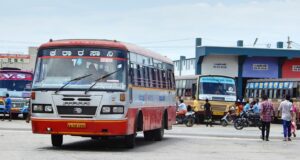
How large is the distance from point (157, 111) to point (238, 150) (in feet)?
12.1

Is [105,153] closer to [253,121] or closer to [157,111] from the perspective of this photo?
[157,111]

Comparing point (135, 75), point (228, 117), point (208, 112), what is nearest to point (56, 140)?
point (135, 75)

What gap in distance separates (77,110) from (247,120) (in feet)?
74.5

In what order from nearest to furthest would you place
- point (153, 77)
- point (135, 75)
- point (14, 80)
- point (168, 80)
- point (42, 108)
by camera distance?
point (42, 108) → point (135, 75) → point (153, 77) → point (168, 80) → point (14, 80)

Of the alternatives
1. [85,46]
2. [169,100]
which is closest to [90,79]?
[85,46]

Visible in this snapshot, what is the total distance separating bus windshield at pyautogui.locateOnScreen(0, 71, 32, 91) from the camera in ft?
137

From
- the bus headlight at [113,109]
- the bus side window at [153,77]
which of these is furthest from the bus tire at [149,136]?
the bus headlight at [113,109]

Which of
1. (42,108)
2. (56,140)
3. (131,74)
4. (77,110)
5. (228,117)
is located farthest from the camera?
(228,117)

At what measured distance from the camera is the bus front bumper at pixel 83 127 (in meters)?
17.9

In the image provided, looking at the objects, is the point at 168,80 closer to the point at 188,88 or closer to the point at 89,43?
the point at 89,43

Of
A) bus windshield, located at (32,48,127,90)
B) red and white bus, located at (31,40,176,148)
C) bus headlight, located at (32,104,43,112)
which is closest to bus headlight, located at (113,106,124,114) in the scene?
red and white bus, located at (31,40,176,148)

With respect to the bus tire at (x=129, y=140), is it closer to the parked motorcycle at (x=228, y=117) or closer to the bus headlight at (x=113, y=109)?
the bus headlight at (x=113, y=109)

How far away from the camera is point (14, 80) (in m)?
41.9

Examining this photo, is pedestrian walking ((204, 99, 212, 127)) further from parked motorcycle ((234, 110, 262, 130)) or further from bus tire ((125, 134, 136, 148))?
bus tire ((125, 134, 136, 148))
